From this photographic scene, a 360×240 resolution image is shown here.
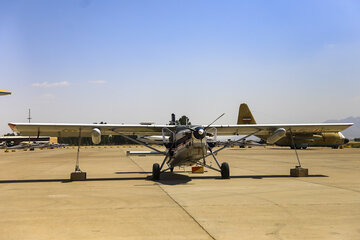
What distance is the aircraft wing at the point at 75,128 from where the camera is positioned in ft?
51.8

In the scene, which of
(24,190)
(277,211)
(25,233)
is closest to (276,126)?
(277,211)

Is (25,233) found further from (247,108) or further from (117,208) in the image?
(247,108)

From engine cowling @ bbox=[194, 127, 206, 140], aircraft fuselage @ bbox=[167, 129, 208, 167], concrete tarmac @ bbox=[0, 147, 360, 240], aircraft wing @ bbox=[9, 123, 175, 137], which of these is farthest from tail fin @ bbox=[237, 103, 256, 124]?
concrete tarmac @ bbox=[0, 147, 360, 240]

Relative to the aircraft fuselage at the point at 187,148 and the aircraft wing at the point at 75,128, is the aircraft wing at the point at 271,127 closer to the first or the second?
the aircraft fuselage at the point at 187,148

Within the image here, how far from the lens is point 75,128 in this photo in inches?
658

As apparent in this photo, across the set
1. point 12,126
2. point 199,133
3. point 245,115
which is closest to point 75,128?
point 12,126

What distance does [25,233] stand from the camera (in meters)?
6.20

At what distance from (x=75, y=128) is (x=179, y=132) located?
521cm

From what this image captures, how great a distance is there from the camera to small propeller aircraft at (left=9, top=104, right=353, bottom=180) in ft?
45.8

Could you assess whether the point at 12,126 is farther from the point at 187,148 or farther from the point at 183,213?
the point at 183,213

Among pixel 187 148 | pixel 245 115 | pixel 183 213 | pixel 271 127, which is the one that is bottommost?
pixel 183 213

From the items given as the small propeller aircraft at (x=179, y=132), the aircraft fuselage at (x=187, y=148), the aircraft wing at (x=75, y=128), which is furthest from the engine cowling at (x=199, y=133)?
the aircraft wing at (x=75, y=128)

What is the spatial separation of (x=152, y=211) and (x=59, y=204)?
8.94 feet

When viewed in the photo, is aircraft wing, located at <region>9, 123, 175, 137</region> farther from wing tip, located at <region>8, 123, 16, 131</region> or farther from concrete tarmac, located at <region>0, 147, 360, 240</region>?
concrete tarmac, located at <region>0, 147, 360, 240</region>
